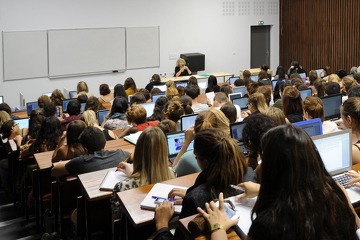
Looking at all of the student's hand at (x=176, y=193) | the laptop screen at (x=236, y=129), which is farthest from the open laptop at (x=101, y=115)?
the student's hand at (x=176, y=193)

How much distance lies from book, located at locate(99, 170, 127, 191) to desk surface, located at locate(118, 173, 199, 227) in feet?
0.90

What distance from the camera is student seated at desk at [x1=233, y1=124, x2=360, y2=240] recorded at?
151cm

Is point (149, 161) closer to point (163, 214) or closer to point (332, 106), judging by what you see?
point (163, 214)

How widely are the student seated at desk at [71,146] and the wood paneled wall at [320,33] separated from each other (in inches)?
420

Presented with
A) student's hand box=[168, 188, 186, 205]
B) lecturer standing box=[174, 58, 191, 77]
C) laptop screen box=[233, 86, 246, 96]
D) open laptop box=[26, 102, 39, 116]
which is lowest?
student's hand box=[168, 188, 186, 205]

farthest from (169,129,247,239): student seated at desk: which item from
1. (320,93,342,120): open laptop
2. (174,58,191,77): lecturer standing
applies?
(174,58,191,77): lecturer standing

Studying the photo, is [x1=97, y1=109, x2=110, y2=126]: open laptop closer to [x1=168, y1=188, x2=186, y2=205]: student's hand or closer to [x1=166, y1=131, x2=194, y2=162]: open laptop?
[x1=166, y1=131, x2=194, y2=162]: open laptop

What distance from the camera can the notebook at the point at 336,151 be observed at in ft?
9.27

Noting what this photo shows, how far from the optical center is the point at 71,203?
3670mm

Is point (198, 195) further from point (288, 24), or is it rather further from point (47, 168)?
point (288, 24)

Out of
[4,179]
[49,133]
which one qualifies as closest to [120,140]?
[49,133]

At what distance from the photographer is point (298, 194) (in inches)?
60.2

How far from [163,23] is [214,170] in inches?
416

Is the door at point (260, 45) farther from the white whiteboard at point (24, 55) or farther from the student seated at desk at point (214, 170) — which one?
the student seated at desk at point (214, 170)
